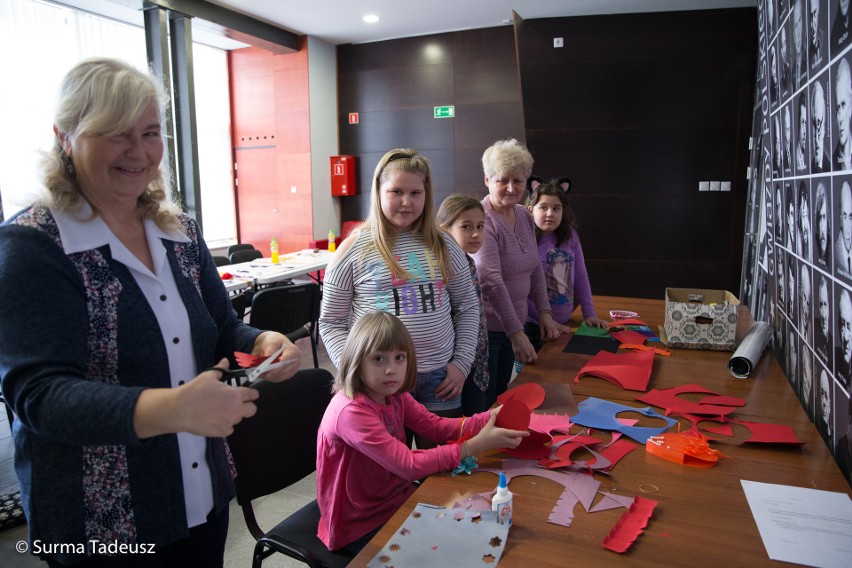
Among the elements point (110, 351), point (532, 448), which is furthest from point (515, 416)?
point (110, 351)

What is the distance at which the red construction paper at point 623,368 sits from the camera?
1907 millimetres

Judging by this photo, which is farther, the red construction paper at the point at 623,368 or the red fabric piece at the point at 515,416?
the red construction paper at the point at 623,368

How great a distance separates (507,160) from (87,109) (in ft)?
5.78

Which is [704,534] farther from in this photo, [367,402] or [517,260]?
[517,260]

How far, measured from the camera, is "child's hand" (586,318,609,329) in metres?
2.71

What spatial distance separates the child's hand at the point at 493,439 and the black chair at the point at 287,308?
2.09 meters

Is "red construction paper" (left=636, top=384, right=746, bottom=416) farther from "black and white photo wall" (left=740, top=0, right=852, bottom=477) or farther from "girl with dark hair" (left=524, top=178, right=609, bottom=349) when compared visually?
"girl with dark hair" (left=524, top=178, right=609, bottom=349)

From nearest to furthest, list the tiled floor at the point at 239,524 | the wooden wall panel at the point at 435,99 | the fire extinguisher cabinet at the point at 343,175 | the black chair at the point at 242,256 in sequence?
the tiled floor at the point at 239,524
the black chair at the point at 242,256
the wooden wall panel at the point at 435,99
the fire extinguisher cabinet at the point at 343,175

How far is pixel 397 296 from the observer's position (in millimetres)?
1830

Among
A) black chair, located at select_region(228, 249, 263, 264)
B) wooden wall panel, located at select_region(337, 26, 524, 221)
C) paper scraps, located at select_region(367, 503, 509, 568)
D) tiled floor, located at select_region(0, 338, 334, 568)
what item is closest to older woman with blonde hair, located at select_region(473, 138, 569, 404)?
tiled floor, located at select_region(0, 338, 334, 568)

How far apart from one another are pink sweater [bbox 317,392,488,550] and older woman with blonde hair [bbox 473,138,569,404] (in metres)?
0.91

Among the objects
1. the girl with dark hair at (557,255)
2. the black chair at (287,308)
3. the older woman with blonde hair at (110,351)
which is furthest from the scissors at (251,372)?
the black chair at (287,308)

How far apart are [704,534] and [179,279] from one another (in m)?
1.19

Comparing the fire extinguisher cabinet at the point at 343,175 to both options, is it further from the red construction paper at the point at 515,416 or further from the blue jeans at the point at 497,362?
the red construction paper at the point at 515,416
